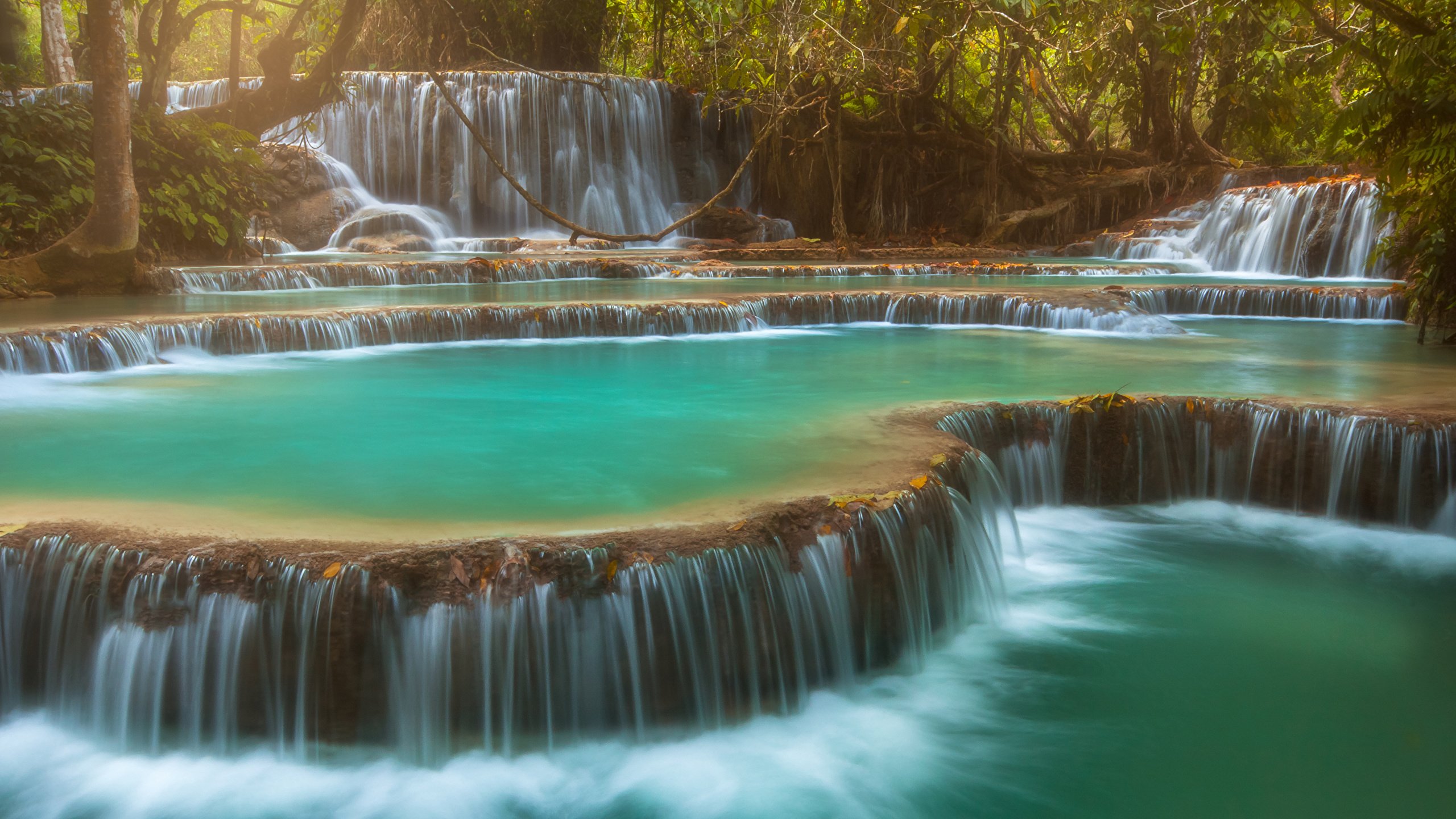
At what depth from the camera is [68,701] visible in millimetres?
3328

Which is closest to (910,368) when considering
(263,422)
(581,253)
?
(263,422)

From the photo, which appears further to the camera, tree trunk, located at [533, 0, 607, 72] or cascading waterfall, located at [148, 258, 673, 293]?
tree trunk, located at [533, 0, 607, 72]

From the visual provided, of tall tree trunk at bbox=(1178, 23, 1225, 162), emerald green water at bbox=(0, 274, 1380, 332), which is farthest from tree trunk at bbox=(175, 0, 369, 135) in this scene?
tall tree trunk at bbox=(1178, 23, 1225, 162)

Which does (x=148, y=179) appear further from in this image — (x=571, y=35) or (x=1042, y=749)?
(x=1042, y=749)

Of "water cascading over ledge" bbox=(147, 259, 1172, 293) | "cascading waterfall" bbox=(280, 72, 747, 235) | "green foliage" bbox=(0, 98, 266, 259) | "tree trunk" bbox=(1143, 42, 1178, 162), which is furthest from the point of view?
"tree trunk" bbox=(1143, 42, 1178, 162)

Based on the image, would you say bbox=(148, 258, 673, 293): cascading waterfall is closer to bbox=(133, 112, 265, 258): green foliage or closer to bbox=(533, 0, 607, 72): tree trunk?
bbox=(133, 112, 265, 258): green foliage

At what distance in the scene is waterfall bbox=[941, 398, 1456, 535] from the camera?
5.30 metres

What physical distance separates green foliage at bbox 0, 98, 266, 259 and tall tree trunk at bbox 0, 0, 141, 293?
90 cm

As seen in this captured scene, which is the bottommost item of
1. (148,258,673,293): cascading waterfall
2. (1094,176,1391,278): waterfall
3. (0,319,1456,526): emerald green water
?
(0,319,1456,526): emerald green water

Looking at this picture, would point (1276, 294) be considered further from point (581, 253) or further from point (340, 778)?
point (340, 778)

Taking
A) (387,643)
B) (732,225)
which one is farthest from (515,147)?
(387,643)

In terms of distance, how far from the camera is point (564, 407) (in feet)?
20.6

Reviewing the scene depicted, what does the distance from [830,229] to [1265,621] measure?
1648 centimetres

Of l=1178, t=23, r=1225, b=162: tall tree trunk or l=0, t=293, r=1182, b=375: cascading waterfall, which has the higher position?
l=1178, t=23, r=1225, b=162: tall tree trunk
